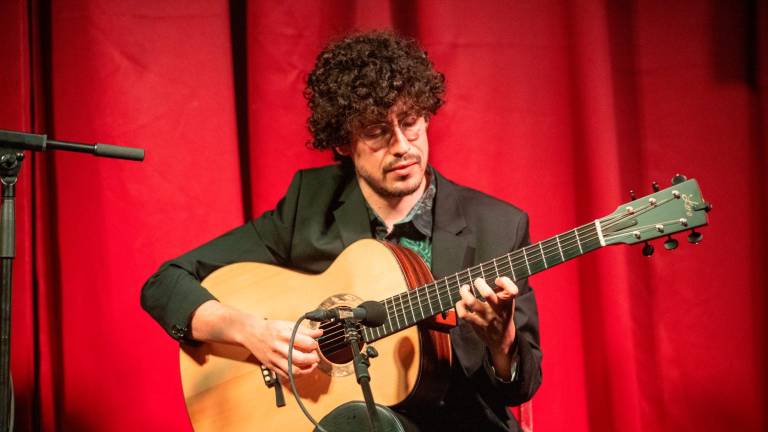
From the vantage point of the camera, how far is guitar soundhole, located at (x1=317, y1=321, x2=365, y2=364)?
2109mm

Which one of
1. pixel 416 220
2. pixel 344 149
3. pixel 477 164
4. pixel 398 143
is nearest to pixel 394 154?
pixel 398 143

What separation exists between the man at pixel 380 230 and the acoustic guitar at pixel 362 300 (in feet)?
0.23

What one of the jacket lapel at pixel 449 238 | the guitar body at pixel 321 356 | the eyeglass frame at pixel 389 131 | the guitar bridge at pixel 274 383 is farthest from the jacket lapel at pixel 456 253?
the guitar bridge at pixel 274 383

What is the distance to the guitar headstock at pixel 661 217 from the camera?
5.38 feet

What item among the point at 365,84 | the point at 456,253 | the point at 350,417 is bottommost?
the point at 350,417

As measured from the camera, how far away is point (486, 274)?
6.11 ft

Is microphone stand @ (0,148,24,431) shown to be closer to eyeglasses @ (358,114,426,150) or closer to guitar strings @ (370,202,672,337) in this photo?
guitar strings @ (370,202,672,337)

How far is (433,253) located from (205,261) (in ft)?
2.54

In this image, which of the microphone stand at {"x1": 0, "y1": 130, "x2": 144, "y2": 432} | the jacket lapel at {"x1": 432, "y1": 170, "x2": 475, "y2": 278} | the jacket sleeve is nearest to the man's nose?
the jacket lapel at {"x1": 432, "y1": 170, "x2": 475, "y2": 278}

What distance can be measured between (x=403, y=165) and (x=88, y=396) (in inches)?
62.2

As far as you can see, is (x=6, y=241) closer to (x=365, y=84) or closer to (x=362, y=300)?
(x=362, y=300)

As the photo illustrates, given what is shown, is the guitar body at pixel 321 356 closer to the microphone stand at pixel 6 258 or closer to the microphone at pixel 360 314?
the microphone at pixel 360 314

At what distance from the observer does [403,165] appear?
2.23 m

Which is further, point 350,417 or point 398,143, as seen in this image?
point 398,143
